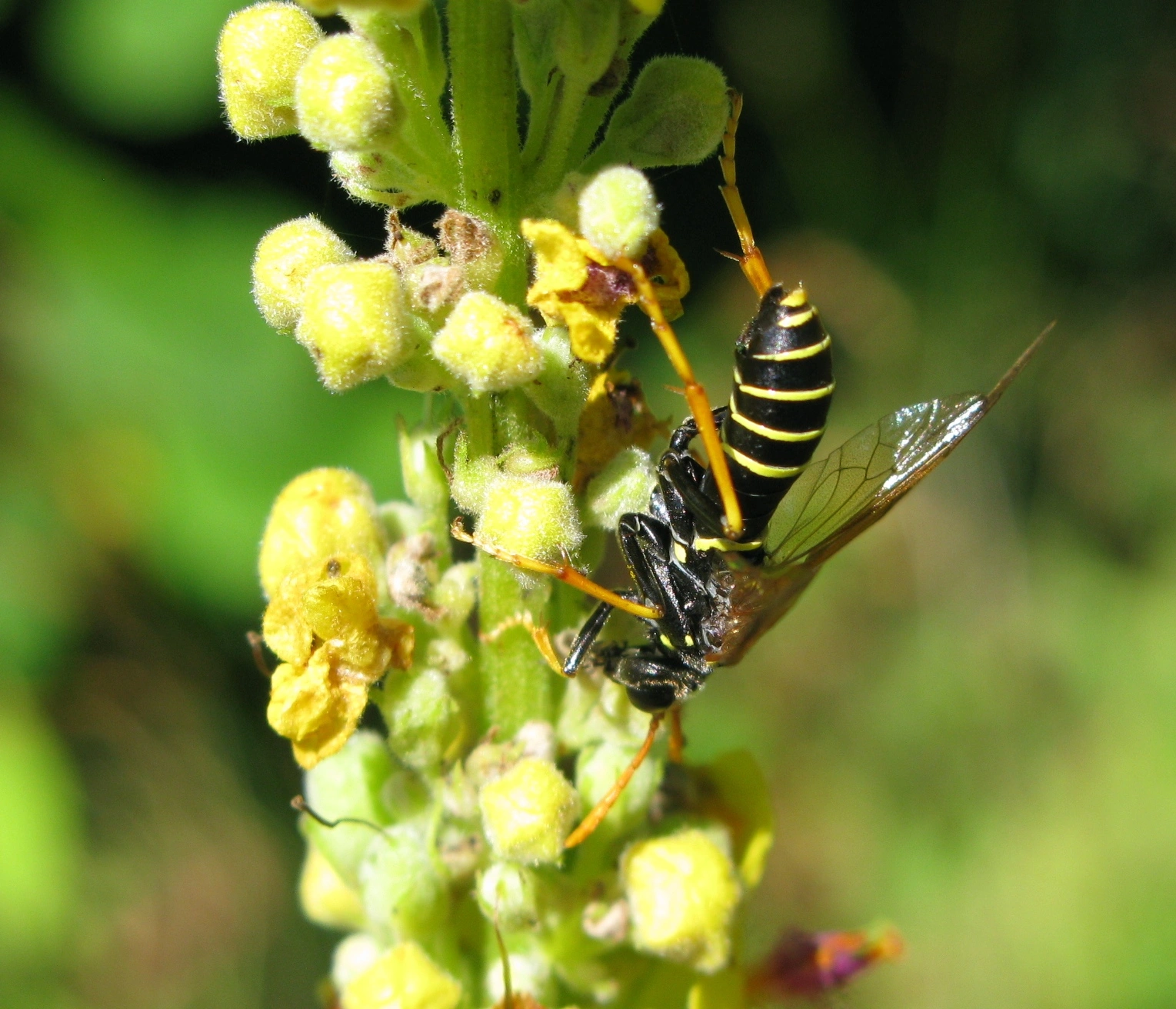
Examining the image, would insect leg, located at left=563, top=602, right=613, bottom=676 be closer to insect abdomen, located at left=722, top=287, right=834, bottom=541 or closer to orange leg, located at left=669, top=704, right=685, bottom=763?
orange leg, located at left=669, top=704, right=685, bottom=763

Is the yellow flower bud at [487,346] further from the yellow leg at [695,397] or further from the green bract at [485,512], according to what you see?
the yellow leg at [695,397]

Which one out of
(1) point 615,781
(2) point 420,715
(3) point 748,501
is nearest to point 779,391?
(3) point 748,501

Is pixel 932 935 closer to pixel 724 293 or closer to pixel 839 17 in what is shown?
pixel 724 293

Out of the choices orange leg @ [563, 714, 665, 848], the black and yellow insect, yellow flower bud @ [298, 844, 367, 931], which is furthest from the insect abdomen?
yellow flower bud @ [298, 844, 367, 931]

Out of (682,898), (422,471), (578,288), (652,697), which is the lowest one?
(682,898)

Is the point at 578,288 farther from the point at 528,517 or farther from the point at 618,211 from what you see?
the point at 528,517

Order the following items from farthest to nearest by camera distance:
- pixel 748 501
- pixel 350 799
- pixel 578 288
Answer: pixel 748 501 < pixel 350 799 < pixel 578 288
